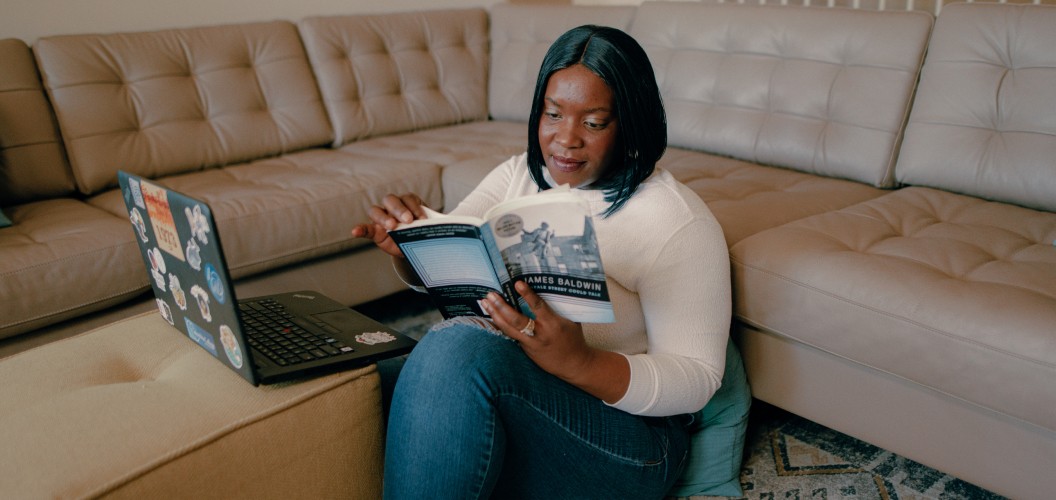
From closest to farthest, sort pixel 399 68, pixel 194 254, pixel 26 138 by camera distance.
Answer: pixel 194 254
pixel 26 138
pixel 399 68

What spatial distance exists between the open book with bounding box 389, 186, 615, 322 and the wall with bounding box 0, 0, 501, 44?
1.88m

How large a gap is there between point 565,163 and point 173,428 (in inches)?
25.5

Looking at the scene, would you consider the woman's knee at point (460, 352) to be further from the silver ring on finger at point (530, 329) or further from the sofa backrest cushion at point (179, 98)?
the sofa backrest cushion at point (179, 98)

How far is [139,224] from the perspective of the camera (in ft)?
3.84

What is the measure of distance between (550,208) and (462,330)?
0.97 feet

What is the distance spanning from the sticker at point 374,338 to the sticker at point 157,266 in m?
0.31

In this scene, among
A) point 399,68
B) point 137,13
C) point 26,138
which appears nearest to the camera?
point 26,138

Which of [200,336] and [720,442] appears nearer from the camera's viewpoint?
[200,336]

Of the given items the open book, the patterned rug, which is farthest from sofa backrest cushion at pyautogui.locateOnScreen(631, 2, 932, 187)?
the open book

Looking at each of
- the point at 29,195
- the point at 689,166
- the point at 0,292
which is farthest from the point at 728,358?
the point at 29,195

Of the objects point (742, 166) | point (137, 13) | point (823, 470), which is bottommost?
point (823, 470)

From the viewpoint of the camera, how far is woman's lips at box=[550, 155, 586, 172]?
1132mm

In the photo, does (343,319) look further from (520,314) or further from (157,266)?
(520,314)

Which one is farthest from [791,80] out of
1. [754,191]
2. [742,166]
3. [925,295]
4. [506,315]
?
[506,315]
